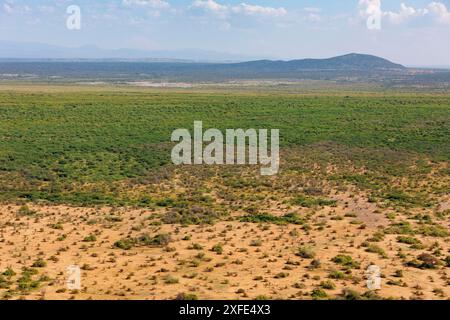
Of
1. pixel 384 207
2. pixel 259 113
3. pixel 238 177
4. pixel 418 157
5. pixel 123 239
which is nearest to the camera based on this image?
pixel 123 239

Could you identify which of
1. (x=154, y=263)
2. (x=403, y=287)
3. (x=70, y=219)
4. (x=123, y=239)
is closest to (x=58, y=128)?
(x=70, y=219)

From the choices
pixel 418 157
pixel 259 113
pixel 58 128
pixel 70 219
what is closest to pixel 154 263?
pixel 70 219

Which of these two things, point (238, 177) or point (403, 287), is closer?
point (403, 287)

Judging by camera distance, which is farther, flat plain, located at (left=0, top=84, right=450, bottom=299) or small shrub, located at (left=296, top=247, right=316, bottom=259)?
small shrub, located at (left=296, top=247, right=316, bottom=259)

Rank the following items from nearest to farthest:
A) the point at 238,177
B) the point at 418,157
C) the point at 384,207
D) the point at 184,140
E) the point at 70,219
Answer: the point at 70,219, the point at 384,207, the point at 238,177, the point at 418,157, the point at 184,140

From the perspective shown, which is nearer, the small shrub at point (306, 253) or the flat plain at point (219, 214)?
the flat plain at point (219, 214)

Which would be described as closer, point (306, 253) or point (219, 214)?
point (306, 253)
